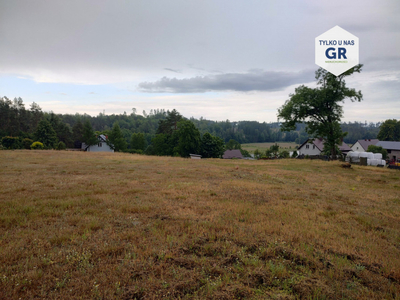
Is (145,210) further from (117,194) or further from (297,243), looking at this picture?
(297,243)

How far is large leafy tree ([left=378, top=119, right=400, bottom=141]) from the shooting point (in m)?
85.6

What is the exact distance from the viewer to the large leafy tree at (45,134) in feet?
218

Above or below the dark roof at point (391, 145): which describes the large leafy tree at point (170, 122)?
above

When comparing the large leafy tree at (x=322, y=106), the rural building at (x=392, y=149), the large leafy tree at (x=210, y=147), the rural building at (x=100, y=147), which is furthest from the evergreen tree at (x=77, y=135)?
the rural building at (x=392, y=149)

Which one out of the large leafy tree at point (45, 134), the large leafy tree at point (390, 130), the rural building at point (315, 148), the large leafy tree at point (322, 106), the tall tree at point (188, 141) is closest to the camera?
the large leafy tree at point (322, 106)

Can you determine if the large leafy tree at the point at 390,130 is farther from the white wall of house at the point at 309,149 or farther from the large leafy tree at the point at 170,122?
the large leafy tree at the point at 170,122

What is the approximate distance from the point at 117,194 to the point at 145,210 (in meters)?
3.11

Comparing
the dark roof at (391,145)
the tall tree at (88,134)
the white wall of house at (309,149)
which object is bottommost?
the white wall of house at (309,149)

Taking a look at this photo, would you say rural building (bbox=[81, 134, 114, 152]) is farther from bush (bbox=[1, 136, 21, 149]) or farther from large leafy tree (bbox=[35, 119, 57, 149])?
bush (bbox=[1, 136, 21, 149])

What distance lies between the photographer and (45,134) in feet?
218

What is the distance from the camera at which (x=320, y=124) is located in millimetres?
32031

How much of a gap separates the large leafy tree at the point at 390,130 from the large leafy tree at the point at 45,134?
121 meters

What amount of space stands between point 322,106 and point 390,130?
3106 inches

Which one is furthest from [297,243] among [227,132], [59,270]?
[227,132]
